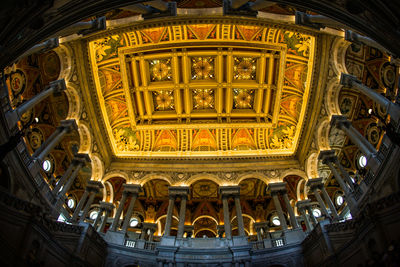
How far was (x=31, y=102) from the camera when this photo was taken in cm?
1270

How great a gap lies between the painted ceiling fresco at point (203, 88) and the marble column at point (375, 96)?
8.88 feet

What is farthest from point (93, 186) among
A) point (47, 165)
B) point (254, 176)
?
point (254, 176)

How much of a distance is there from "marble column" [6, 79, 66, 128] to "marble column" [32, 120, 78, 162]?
1891mm

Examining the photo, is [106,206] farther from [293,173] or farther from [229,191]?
[293,173]

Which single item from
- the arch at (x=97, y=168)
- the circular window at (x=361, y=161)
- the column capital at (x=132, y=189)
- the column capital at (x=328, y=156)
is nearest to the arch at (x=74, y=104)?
the arch at (x=97, y=168)

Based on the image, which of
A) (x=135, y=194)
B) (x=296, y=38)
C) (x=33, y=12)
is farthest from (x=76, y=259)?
(x=296, y=38)

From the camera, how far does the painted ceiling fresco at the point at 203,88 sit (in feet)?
57.7

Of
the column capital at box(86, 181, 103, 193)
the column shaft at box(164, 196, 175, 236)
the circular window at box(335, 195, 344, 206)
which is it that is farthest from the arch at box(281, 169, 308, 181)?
the column capital at box(86, 181, 103, 193)

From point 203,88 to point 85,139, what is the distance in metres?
8.69

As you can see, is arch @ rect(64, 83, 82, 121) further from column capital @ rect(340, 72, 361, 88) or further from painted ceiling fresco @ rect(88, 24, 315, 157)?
column capital @ rect(340, 72, 361, 88)

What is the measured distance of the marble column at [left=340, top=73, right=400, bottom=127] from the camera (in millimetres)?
10867

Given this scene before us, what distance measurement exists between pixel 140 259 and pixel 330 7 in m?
13.4

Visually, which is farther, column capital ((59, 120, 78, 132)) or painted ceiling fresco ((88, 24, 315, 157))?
painted ceiling fresco ((88, 24, 315, 157))

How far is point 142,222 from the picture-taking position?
2194cm
